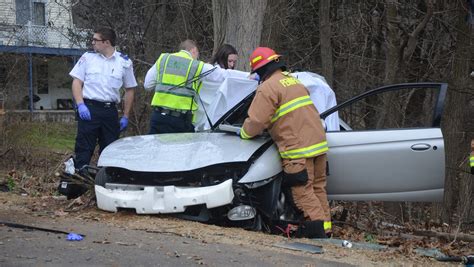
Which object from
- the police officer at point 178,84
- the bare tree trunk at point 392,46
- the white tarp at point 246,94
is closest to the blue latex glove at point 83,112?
the police officer at point 178,84

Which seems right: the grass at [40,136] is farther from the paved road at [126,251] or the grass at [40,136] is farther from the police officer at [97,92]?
the paved road at [126,251]

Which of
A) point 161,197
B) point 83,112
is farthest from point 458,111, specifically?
point 161,197

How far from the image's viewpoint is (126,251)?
16.1 feet

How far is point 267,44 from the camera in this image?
946 centimetres

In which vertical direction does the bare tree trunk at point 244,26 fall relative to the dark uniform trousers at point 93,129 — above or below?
above

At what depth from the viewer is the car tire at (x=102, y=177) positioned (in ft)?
20.4

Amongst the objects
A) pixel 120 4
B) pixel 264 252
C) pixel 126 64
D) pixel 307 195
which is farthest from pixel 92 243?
pixel 120 4

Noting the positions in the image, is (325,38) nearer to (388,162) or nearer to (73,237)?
(388,162)

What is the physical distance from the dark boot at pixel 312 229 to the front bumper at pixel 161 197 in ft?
A: 2.61

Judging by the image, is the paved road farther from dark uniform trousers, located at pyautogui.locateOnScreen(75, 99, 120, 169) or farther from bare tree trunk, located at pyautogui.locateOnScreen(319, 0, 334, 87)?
bare tree trunk, located at pyautogui.locateOnScreen(319, 0, 334, 87)

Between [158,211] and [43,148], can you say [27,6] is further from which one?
[158,211]

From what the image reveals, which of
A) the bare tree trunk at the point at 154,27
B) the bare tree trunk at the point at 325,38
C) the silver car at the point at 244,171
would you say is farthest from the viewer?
the bare tree trunk at the point at 154,27

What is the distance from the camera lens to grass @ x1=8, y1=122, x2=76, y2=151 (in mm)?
12195

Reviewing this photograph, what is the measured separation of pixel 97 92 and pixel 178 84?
102 cm
